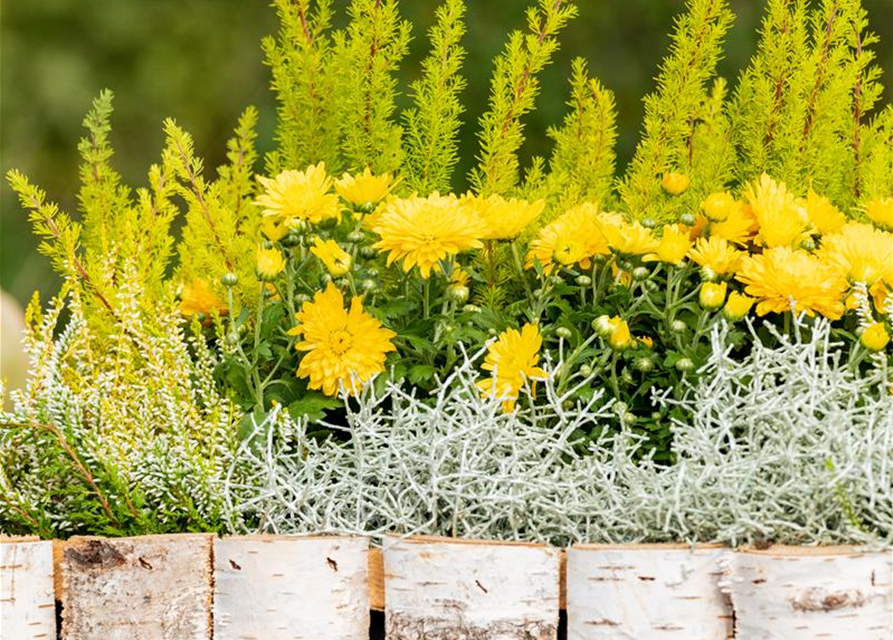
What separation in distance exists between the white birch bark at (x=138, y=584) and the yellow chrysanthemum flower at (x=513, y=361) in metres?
0.47

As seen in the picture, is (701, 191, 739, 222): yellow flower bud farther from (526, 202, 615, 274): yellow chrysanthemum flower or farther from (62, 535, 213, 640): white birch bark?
(62, 535, 213, 640): white birch bark

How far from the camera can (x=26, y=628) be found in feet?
5.15

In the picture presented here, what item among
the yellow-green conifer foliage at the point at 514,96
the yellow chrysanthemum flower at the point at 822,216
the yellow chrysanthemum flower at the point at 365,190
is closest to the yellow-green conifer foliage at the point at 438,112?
the yellow-green conifer foliage at the point at 514,96

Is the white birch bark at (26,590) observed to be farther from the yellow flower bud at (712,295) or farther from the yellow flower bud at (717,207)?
the yellow flower bud at (717,207)

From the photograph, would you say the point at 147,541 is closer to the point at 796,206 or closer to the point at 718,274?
the point at 718,274

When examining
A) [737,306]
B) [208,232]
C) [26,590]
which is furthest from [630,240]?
[26,590]

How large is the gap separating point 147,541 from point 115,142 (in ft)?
17.1

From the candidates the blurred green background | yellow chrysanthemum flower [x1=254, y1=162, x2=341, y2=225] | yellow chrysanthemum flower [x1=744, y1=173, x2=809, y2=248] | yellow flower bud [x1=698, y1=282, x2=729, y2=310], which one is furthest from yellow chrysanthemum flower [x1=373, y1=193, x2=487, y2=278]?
the blurred green background

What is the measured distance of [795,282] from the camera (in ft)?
5.51

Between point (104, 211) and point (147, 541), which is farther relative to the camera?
point (104, 211)

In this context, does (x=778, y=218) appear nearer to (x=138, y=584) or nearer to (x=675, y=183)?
(x=675, y=183)

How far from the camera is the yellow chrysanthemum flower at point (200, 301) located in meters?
2.08

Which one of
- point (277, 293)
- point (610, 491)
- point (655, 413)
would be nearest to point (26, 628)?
point (277, 293)

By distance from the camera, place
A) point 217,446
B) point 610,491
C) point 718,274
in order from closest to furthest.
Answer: point 610,491 < point 217,446 < point 718,274
